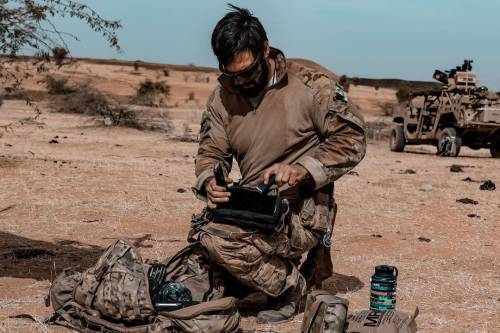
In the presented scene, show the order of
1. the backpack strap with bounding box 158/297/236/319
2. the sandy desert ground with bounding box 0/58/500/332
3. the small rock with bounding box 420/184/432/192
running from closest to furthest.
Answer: the backpack strap with bounding box 158/297/236/319
the sandy desert ground with bounding box 0/58/500/332
the small rock with bounding box 420/184/432/192

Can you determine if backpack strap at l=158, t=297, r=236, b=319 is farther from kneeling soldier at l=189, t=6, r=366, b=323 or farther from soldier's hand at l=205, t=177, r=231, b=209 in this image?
soldier's hand at l=205, t=177, r=231, b=209

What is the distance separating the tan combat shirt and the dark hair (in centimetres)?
30

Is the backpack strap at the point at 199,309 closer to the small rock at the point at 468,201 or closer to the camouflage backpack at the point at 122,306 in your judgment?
the camouflage backpack at the point at 122,306

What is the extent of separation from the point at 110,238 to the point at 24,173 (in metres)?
3.69

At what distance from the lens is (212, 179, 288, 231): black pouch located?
443 centimetres

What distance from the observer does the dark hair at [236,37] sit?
444cm

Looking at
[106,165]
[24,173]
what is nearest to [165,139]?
[106,165]

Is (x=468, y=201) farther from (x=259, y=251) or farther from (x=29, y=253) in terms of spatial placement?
(x=259, y=251)

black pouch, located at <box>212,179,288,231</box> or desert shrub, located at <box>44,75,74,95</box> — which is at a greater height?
desert shrub, located at <box>44,75,74,95</box>

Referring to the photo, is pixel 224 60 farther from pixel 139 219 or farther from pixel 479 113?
pixel 479 113

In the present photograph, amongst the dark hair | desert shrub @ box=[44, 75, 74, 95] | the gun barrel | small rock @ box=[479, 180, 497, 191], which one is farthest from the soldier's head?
desert shrub @ box=[44, 75, 74, 95]

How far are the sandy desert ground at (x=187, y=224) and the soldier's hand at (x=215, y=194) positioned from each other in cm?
71

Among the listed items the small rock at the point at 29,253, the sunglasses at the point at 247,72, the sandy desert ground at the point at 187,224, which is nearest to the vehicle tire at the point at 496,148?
the sandy desert ground at the point at 187,224

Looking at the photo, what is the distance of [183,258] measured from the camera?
4.91m
